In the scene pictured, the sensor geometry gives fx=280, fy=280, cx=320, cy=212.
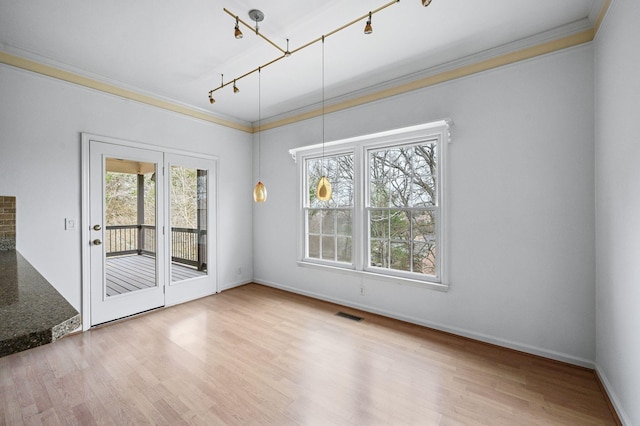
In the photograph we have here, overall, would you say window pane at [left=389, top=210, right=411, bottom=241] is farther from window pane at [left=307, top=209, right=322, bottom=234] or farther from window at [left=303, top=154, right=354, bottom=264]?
window pane at [left=307, top=209, right=322, bottom=234]

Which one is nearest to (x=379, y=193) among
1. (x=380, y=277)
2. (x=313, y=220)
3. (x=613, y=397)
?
(x=380, y=277)

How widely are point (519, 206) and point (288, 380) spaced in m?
2.67

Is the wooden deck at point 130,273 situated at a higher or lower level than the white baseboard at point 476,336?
higher

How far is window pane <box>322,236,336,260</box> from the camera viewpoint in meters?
4.21

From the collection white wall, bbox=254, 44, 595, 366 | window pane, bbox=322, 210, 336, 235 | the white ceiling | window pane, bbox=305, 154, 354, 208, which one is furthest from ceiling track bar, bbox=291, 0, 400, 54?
window pane, bbox=322, 210, 336, 235

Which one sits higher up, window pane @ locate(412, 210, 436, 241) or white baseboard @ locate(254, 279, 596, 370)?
window pane @ locate(412, 210, 436, 241)

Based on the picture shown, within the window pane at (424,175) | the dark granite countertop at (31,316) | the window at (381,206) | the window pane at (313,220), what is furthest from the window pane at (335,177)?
the dark granite countertop at (31,316)

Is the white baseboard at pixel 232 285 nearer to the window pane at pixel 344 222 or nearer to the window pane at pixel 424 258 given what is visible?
the window pane at pixel 344 222

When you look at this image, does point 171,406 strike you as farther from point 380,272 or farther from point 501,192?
point 501,192

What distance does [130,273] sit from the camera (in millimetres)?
3674

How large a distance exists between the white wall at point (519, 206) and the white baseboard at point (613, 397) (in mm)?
204

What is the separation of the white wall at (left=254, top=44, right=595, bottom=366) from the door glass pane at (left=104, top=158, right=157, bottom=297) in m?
3.26

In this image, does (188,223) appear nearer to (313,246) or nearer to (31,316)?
(313,246)

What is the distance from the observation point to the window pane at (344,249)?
4.04 m
